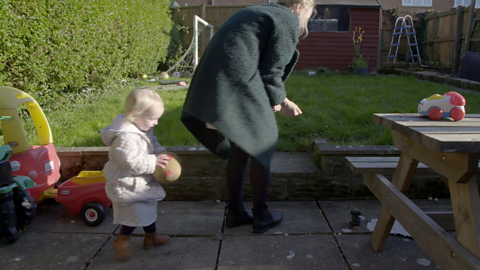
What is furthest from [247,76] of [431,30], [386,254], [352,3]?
[431,30]

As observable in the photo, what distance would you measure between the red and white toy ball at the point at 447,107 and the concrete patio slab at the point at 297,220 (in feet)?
3.62

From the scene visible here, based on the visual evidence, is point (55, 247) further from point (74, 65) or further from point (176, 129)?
point (74, 65)

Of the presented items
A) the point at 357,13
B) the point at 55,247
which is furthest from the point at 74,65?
the point at 357,13

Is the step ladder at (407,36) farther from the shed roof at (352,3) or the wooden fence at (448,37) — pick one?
the shed roof at (352,3)

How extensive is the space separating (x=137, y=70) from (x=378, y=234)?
6776 mm

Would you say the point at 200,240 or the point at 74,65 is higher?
the point at 74,65

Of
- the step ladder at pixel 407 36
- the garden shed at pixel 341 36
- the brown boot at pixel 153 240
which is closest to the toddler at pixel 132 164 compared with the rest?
the brown boot at pixel 153 240

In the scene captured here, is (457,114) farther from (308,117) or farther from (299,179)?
(308,117)

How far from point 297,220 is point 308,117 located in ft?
6.51

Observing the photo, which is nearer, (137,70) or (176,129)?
(176,129)

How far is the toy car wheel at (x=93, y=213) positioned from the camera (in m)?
2.79

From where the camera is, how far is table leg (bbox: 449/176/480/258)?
1629 mm

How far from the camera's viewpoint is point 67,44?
505cm

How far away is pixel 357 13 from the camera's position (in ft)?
38.3
